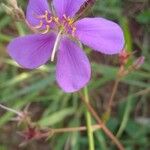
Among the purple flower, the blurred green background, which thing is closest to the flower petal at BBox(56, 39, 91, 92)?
the purple flower

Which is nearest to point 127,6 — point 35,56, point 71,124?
point 71,124

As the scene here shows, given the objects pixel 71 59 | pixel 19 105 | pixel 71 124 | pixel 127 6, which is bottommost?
pixel 71 124

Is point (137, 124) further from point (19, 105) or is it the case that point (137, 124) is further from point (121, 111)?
point (19, 105)

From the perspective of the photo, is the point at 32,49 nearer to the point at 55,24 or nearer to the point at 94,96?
the point at 55,24

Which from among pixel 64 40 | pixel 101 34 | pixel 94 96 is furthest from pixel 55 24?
pixel 94 96

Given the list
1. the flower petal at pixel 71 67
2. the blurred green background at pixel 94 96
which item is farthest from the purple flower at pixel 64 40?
the blurred green background at pixel 94 96

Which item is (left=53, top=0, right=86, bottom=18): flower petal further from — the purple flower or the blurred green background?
the blurred green background
